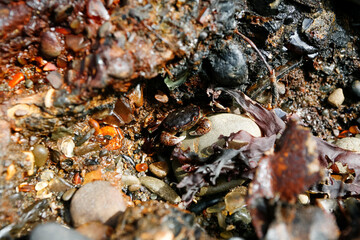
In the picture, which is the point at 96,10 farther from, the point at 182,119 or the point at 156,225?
the point at 156,225

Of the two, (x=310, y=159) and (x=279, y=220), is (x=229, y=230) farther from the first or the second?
(x=310, y=159)

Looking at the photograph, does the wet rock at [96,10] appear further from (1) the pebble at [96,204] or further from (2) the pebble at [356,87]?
(2) the pebble at [356,87]

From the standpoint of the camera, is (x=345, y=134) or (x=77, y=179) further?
(x=345, y=134)

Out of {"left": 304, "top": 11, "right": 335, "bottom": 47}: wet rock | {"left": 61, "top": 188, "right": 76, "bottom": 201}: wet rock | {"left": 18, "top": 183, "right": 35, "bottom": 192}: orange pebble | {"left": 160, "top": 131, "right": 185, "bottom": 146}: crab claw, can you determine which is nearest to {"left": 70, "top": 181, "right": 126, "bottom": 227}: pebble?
{"left": 61, "top": 188, "right": 76, "bottom": 201}: wet rock

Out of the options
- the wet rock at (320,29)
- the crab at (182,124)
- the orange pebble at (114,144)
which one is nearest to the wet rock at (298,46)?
the wet rock at (320,29)

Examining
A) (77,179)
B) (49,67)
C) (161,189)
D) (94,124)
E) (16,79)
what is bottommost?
(161,189)

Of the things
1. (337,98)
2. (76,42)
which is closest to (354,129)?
(337,98)

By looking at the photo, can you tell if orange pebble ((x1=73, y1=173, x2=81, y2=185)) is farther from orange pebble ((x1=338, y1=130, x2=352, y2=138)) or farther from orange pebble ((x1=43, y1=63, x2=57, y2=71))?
orange pebble ((x1=338, y1=130, x2=352, y2=138))
